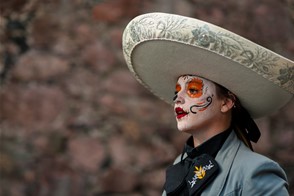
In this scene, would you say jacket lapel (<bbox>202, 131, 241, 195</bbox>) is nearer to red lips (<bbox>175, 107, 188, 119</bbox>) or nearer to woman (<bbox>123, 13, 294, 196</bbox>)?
woman (<bbox>123, 13, 294, 196</bbox>)

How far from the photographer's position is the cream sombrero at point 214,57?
8.37 feet

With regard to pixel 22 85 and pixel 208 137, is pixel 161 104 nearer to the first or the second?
pixel 22 85

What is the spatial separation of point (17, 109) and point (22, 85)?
0.13 metres

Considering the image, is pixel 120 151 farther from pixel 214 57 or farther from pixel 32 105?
pixel 214 57

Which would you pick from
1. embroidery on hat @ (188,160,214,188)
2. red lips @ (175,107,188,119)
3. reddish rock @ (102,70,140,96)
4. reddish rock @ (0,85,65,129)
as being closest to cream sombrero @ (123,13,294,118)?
red lips @ (175,107,188,119)

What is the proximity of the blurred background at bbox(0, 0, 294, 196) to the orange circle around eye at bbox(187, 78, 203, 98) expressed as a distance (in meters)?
1.73

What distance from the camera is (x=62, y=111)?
4.52 m

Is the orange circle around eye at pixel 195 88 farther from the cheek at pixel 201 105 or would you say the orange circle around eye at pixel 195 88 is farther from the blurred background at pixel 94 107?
the blurred background at pixel 94 107

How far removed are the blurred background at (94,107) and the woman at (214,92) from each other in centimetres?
161

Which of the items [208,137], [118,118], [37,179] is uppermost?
[208,137]

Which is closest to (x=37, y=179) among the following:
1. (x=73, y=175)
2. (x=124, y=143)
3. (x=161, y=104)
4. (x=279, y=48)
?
(x=73, y=175)

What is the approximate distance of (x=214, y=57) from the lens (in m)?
2.60

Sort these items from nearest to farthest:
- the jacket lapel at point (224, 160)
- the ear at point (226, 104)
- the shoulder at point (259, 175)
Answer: the shoulder at point (259, 175)
the jacket lapel at point (224, 160)
the ear at point (226, 104)

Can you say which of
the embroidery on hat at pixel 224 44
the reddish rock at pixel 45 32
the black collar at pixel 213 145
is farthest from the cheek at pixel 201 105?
the reddish rock at pixel 45 32
